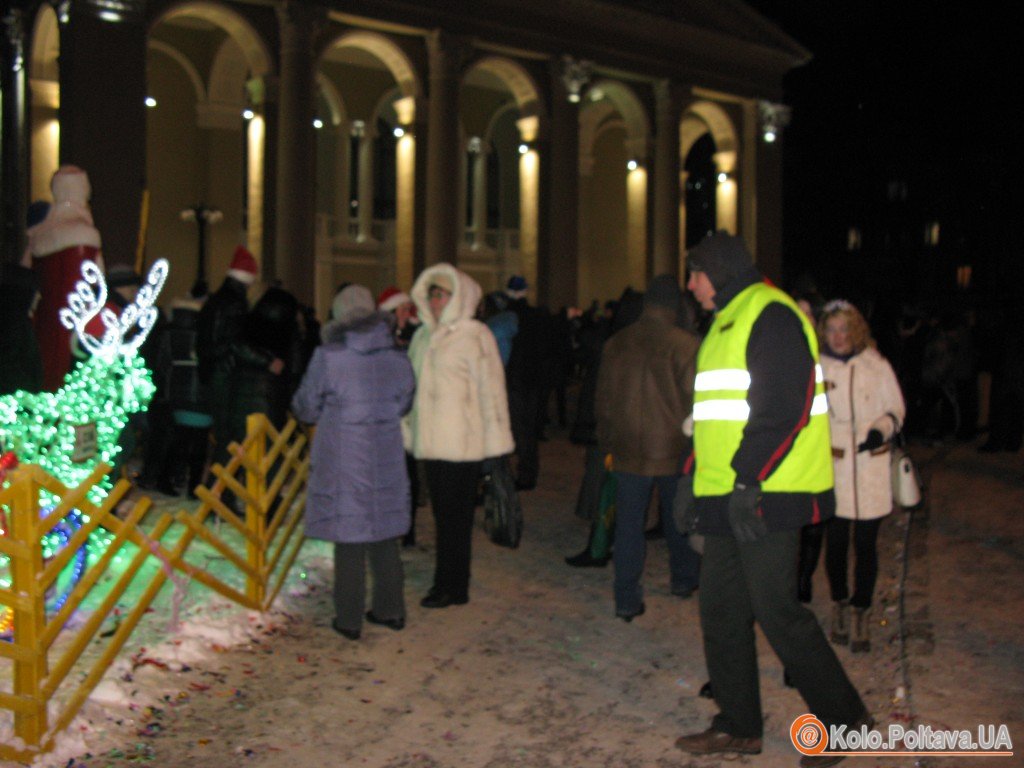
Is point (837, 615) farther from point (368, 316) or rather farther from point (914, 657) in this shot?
point (368, 316)

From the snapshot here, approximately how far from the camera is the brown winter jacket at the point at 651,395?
269 inches

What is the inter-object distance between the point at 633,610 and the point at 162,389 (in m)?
5.21

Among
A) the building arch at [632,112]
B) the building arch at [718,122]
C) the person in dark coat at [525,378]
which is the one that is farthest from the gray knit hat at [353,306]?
the building arch at [718,122]

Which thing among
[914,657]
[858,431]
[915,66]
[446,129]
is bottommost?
[914,657]

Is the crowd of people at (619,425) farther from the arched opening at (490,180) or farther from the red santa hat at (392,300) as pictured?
the arched opening at (490,180)

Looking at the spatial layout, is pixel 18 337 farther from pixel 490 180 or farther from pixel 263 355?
pixel 490 180

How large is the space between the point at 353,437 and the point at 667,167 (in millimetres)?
28033

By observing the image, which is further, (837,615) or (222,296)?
(222,296)

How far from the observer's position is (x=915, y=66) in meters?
54.5

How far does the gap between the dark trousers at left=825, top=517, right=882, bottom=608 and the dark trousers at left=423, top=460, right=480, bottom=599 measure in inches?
86.1

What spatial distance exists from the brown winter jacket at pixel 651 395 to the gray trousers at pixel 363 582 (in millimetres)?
1509

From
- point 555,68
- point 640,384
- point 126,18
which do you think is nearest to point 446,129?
point 555,68

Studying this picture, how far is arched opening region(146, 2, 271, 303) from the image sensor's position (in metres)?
28.9

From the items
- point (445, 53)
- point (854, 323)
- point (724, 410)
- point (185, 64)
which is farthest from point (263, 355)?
point (185, 64)
